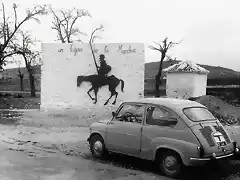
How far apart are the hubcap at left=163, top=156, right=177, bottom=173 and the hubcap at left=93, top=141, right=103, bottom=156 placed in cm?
192

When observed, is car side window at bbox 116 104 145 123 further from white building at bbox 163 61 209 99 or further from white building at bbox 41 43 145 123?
white building at bbox 163 61 209 99

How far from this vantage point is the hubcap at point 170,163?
21.5 feet

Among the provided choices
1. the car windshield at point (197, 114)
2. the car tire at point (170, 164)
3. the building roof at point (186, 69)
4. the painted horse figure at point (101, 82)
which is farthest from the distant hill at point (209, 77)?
the car tire at point (170, 164)

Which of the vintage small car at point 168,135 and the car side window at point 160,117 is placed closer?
the vintage small car at point 168,135

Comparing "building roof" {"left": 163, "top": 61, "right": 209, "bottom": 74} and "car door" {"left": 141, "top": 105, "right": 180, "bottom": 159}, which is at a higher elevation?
"building roof" {"left": 163, "top": 61, "right": 209, "bottom": 74}

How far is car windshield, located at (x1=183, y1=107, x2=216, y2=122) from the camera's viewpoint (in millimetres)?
6758

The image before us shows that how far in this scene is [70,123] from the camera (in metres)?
14.1

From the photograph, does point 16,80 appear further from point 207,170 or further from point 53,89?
point 207,170

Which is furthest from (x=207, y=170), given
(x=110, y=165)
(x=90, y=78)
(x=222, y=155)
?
(x=90, y=78)

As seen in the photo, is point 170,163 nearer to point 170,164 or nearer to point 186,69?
point 170,164

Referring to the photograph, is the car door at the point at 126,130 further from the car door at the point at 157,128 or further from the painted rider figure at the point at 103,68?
the painted rider figure at the point at 103,68

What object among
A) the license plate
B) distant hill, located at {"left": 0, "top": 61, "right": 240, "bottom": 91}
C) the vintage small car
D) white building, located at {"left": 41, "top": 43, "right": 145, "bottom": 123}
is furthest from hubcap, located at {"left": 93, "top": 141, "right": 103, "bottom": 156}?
distant hill, located at {"left": 0, "top": 61, "right": 240, "bottom": 91}

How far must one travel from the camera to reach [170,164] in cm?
661

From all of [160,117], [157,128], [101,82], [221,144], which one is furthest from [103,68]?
[221,144]
